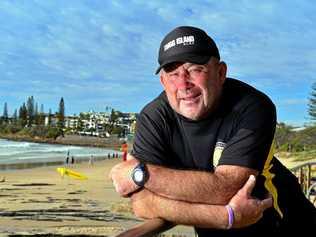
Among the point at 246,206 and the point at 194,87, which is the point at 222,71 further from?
the point at 246,206

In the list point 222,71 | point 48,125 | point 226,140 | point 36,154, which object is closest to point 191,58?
point 222,71

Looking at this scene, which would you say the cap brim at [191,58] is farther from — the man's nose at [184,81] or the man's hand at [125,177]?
the man's hand at [125,177]

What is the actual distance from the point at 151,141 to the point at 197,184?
339mm

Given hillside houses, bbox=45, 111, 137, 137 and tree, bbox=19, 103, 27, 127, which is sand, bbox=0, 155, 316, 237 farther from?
tree, bbox=19, 103, 27, 127

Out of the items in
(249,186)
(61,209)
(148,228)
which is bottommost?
(61,209)

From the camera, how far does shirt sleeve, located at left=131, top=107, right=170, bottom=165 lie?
2271mm

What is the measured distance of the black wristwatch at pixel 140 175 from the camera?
7.01 feet

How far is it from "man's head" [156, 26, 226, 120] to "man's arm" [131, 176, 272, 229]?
38cm

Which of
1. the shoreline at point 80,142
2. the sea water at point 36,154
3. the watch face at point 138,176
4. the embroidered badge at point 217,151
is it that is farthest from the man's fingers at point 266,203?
the shoreline at point 80,142

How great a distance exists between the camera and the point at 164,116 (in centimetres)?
233

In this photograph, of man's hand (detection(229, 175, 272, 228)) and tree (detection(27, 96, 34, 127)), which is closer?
man's hand (detection(229, 175, 272, 228))

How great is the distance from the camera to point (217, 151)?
87.8 inches

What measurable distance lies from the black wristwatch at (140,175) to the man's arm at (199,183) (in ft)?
0.05

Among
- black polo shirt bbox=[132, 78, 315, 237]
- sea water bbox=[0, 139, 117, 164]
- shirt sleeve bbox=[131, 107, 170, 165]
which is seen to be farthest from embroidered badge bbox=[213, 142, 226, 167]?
sea water bbox=[0, 139, 117, 164]
